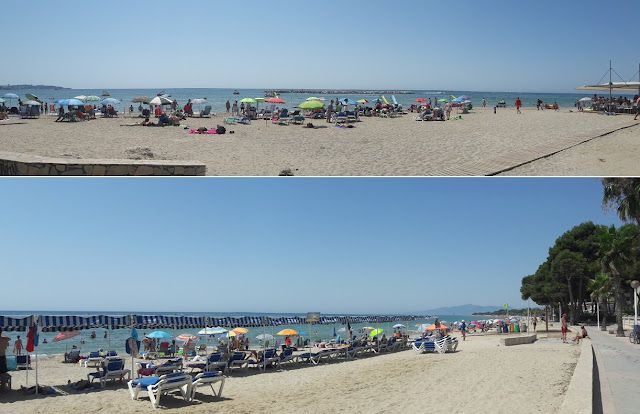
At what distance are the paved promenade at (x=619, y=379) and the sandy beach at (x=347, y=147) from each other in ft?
15.0

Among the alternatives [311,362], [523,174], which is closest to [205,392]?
[311,362]

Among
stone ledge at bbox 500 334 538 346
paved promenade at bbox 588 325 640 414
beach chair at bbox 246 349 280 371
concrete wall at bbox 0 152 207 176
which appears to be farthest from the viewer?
stone ledge at bbox 500 334 538 346

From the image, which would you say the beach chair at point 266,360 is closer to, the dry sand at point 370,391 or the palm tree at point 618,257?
the dry sand at point 370,391

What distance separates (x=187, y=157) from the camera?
49.9 ft

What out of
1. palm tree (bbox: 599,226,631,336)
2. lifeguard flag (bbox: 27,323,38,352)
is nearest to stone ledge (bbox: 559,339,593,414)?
lifeguard flag (bbox: 27,323,38,352)

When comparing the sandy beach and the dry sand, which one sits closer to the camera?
the dry sand

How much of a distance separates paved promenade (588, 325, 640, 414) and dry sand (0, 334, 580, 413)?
632mm

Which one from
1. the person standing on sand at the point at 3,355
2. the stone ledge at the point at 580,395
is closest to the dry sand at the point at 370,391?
the stone ledge at the point at 580,395

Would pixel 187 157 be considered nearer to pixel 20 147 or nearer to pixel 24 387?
pixel 20 147

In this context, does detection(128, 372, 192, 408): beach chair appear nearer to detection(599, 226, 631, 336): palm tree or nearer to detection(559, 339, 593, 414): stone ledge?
detection(559, 339, 593, 414): stone ledge

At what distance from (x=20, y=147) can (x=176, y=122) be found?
28.9ft

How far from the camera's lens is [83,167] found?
11281 mm

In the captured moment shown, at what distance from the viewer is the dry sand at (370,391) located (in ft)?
27.5

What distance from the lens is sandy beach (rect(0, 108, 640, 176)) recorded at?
Result: 46.1 ft
